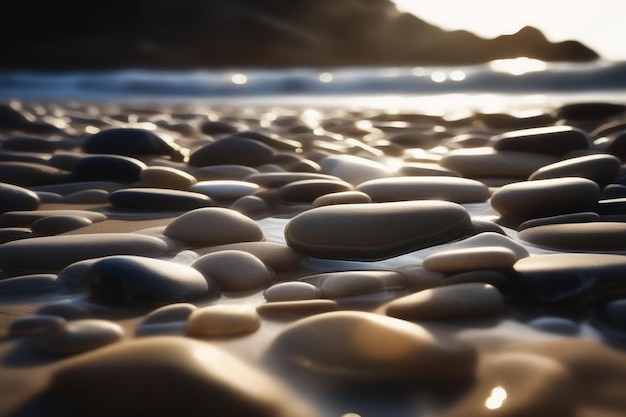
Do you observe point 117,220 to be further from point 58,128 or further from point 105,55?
point 105,55

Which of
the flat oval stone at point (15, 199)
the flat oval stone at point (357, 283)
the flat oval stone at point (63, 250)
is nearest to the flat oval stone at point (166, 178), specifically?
the flat oval stone at point (15, 199)

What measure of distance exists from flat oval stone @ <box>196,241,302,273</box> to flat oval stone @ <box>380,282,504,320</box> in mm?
255

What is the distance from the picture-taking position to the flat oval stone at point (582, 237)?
1037 mm

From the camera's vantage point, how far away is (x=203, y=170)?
74.4 inches

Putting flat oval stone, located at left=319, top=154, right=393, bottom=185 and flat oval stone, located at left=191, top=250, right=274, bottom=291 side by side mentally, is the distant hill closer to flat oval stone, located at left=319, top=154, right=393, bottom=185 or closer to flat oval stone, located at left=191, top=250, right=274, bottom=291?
flat oval stone, located at left=319, top=154, right=393, bottom=185

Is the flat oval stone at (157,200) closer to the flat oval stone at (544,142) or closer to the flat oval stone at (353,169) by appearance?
the flat oval stone at (353,169)

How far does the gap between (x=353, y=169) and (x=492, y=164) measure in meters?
0.42

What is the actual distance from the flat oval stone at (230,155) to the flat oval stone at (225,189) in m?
0.42

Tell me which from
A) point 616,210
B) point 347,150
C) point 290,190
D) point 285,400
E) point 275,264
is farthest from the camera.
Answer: point 347,150

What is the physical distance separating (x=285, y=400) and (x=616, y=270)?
0.50 m

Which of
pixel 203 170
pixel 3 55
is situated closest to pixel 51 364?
pixel 203 170

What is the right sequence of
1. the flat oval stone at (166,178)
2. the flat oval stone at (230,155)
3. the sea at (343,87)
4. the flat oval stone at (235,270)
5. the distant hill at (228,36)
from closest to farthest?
the flat oval stone at (235,270) < the flat oval stone at (166,178) < the flat oval stone at (230,155) < the sea at (343,87) < the distant hill at (228,36)

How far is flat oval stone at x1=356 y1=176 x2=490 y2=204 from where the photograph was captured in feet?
4.61

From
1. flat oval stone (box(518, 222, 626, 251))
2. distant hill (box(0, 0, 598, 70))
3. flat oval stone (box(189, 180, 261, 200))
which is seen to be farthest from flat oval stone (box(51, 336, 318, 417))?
distant hill (box(0, 0, 598, 70))
